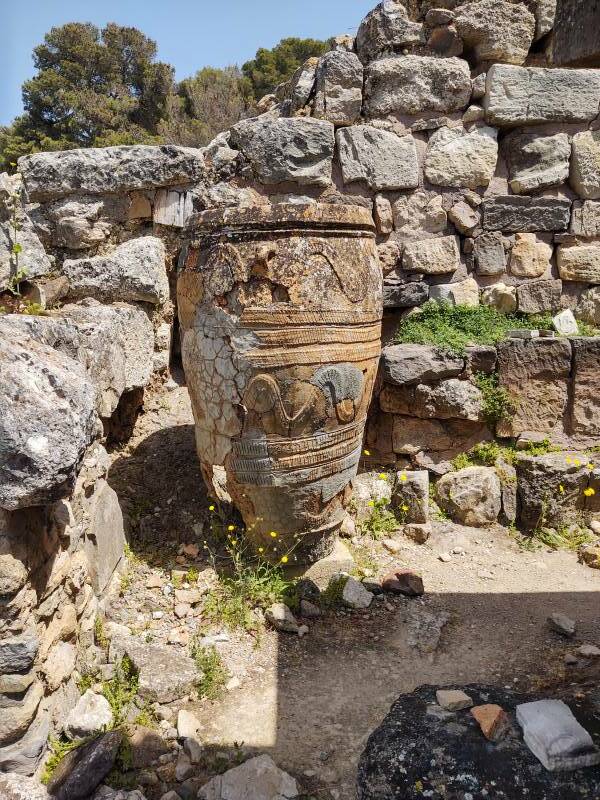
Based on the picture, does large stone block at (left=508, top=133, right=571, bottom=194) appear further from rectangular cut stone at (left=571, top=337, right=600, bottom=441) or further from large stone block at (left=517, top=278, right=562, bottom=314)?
rectangular cut stone at (left=571, top=337, right=600, bottom=441)

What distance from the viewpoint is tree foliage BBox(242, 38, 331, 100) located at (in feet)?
44.5

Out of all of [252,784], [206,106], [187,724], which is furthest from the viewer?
[206,106]

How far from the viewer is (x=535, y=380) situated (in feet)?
12.2

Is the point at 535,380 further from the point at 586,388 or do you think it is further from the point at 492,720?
the point at 492,720

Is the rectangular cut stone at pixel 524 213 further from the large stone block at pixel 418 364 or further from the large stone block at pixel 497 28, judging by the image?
the large stone block at pixel 418 364

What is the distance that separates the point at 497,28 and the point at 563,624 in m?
3.57

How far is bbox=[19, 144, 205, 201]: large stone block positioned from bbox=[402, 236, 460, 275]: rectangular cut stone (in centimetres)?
150

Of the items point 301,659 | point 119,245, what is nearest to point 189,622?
point 301,659

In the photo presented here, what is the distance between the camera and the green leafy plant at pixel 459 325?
3752 mm

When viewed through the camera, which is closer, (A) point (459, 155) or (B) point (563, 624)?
(B) point (563, 624)

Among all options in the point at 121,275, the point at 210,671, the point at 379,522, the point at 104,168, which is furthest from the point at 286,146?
the point at 210,671

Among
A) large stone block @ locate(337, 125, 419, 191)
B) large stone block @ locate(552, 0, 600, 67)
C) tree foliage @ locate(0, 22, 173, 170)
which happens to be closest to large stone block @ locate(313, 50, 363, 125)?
large stone block @ locate(337, 125, 419, 191)

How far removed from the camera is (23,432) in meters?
1.63

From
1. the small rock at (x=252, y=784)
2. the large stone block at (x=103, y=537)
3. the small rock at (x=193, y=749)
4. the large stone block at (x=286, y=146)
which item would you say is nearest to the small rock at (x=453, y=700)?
the small rock at (x=252, y=784)
